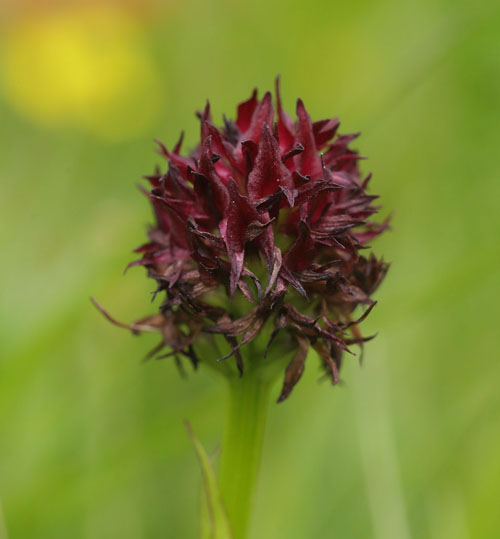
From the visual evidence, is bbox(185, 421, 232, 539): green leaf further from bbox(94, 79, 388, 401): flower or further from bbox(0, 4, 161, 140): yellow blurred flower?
bbox(0, 4, 161, 140): yellow blurred flower

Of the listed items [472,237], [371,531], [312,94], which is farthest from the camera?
[312,94]

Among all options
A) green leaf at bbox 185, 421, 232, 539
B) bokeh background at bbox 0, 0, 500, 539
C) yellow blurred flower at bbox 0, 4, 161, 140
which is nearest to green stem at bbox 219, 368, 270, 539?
green leaf at bbox 185, 421, 232, 539

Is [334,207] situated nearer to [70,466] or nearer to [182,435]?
[182,435]

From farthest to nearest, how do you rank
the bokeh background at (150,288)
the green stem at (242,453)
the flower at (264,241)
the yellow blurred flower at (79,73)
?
1. the yellow blurred flower at (79,73)
2. the bokeh background at (150,288)
3. the green stem at (242,453)
4. the flower at (264,241)

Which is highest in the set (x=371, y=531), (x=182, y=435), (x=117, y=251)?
(x=117, y=251)

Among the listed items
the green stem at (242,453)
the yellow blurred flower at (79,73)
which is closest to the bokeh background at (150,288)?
the yellow blurred flower at (79,73)

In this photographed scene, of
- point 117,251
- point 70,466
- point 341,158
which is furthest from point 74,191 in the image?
point 341,158

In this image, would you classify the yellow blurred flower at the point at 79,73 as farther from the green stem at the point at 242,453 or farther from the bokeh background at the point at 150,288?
the green stem at the point at 242,453
